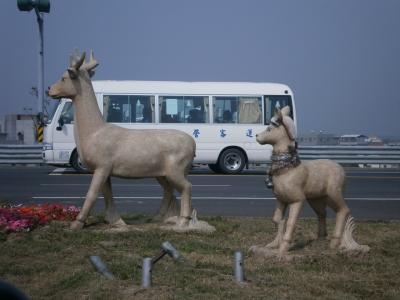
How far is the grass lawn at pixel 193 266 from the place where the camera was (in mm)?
5352

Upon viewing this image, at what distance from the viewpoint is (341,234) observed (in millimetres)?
6980

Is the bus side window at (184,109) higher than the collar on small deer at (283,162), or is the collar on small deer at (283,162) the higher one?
the bus side window at (184,109)

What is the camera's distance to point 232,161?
2042cm

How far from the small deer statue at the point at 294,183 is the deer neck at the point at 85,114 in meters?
2.58

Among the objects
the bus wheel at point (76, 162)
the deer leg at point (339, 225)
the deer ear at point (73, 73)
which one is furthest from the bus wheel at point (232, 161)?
the deer leg at point (339, 225)

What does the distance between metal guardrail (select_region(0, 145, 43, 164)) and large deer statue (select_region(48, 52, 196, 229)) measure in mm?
15392

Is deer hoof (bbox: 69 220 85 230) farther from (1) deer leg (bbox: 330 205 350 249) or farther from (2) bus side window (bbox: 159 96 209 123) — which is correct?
(2) bus side window (bbox: 159 96 209 123)

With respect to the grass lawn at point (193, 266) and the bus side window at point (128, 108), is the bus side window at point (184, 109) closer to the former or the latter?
the bus side window at point (128, 108)

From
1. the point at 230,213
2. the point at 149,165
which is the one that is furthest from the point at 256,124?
the point at 149,165

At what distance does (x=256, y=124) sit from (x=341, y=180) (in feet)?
44.1

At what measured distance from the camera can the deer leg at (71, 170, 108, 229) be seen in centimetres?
809

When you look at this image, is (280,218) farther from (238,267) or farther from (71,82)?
(71,82)

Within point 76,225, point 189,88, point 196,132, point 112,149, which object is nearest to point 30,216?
point 76,225

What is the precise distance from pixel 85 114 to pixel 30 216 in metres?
1.59
